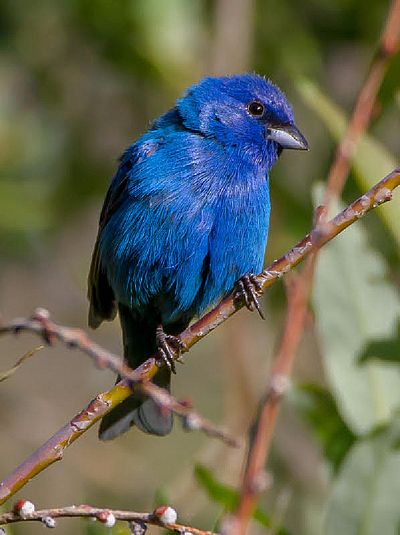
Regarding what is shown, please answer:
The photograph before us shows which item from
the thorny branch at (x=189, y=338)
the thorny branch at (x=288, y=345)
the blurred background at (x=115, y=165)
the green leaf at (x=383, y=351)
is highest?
A: the blurred background at (x=115, y=165)

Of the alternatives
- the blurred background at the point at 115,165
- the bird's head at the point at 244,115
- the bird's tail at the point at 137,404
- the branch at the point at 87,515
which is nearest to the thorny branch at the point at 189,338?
the branch at the point at 87,515

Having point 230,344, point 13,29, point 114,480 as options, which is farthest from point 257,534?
point 13,29

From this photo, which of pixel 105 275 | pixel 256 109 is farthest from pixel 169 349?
pixel 256 109

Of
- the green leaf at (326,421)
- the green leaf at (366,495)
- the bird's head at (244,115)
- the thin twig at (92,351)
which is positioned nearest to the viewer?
the thin twig at (92,351)

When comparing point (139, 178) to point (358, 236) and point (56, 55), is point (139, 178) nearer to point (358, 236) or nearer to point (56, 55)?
point (358, 236)

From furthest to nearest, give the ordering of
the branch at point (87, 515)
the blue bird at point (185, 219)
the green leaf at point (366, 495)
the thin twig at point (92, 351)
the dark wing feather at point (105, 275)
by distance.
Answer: the dark wing feather at point (105, 275)
the blue bird at point (185, 219)
the green leaf at point (366, 495)
the branch at point (87, 515)
the thin twig at point (92, 351)

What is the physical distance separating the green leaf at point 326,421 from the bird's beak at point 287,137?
35.5 inches

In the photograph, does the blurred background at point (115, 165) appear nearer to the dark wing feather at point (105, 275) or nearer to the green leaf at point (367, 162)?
the green leaf at point (367, 162)

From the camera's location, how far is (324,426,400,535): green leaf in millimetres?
2955

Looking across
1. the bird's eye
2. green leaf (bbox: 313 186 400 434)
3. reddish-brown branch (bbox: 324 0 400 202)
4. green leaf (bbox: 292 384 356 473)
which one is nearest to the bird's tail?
green leaf (bbox: 292 384 356 473)

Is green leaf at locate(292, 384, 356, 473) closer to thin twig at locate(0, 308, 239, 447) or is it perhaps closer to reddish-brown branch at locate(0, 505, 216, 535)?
reddish-brown branch at locate(0, 505, 216, 535)

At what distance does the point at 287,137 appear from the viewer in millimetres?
4062

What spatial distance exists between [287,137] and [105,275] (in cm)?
85

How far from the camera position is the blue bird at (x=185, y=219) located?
12.2 feet
